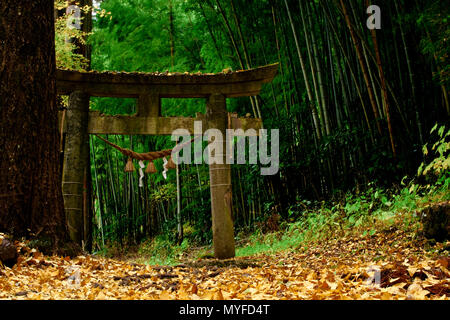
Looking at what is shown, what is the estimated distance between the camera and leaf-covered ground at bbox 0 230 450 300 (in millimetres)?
2096

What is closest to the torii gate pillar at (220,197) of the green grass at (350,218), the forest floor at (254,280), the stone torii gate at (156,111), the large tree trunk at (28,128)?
the stone torii gate at (156,111)

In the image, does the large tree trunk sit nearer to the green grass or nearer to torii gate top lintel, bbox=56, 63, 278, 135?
torii gate top lintel, bbox=56, 63, 278, 135

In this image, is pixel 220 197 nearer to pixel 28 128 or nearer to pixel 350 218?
pixel 350 218

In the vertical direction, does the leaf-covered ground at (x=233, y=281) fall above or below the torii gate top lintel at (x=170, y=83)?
below

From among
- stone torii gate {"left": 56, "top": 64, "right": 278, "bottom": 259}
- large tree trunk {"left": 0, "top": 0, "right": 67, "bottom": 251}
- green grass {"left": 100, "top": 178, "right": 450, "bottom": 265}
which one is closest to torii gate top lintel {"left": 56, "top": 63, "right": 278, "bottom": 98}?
stone torii gate {"left": 56, "top": 64, "right": 278, "bottom": 259}

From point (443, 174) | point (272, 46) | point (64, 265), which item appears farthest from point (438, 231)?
point (272, 46)

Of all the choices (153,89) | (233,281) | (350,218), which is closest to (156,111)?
(153,89)

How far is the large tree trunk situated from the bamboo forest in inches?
0.5

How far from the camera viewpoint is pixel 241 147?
781 cm

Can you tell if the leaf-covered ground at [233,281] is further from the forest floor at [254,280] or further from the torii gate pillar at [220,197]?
the torii gate pillar at [220,197]

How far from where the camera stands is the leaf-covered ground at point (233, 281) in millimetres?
2096

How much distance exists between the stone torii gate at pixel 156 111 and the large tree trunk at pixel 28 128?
1.66 meters

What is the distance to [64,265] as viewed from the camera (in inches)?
124
